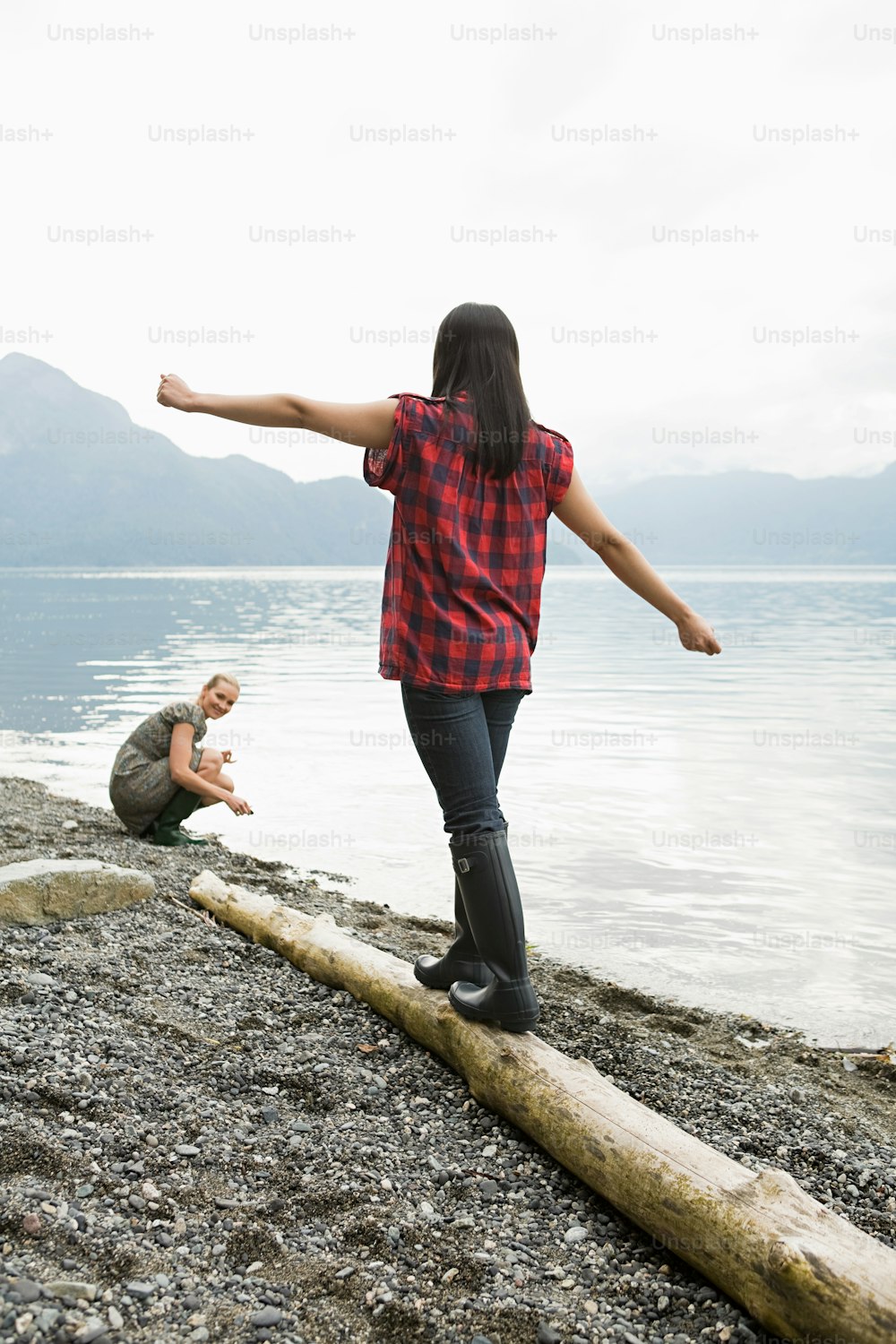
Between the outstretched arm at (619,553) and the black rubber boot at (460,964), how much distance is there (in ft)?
4.99

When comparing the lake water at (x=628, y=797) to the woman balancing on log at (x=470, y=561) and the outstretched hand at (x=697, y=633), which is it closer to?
the outstretched hand at (x=697, y=633)

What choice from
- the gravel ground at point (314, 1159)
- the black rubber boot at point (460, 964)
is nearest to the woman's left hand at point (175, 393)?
the black rubber boot at point (460, 964)

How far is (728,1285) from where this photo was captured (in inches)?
120

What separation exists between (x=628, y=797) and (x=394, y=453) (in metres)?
9.52

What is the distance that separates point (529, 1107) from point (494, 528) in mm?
2213

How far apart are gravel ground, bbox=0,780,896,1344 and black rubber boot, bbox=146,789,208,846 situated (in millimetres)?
2996

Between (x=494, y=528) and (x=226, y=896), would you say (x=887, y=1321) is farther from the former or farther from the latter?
(x=226, y=896)

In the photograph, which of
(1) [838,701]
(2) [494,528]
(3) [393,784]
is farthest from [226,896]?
(1) [838,701]

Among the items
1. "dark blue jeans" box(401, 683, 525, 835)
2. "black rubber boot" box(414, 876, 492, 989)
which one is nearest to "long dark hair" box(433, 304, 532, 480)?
"dark blue jeans" box(401, 683, 525, 835)

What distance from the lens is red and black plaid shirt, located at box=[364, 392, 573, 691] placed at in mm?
3912

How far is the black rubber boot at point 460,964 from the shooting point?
15.3 ft

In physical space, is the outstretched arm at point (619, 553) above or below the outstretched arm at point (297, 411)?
below

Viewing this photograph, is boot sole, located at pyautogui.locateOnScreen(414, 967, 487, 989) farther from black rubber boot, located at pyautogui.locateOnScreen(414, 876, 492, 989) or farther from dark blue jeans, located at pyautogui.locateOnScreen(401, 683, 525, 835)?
dark blue jeans, located at pyautogui.locateOnScreen(401, 683, 525, 835)

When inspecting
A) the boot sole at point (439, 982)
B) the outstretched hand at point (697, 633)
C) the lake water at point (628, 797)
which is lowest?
the lake water at point (628, 797)
